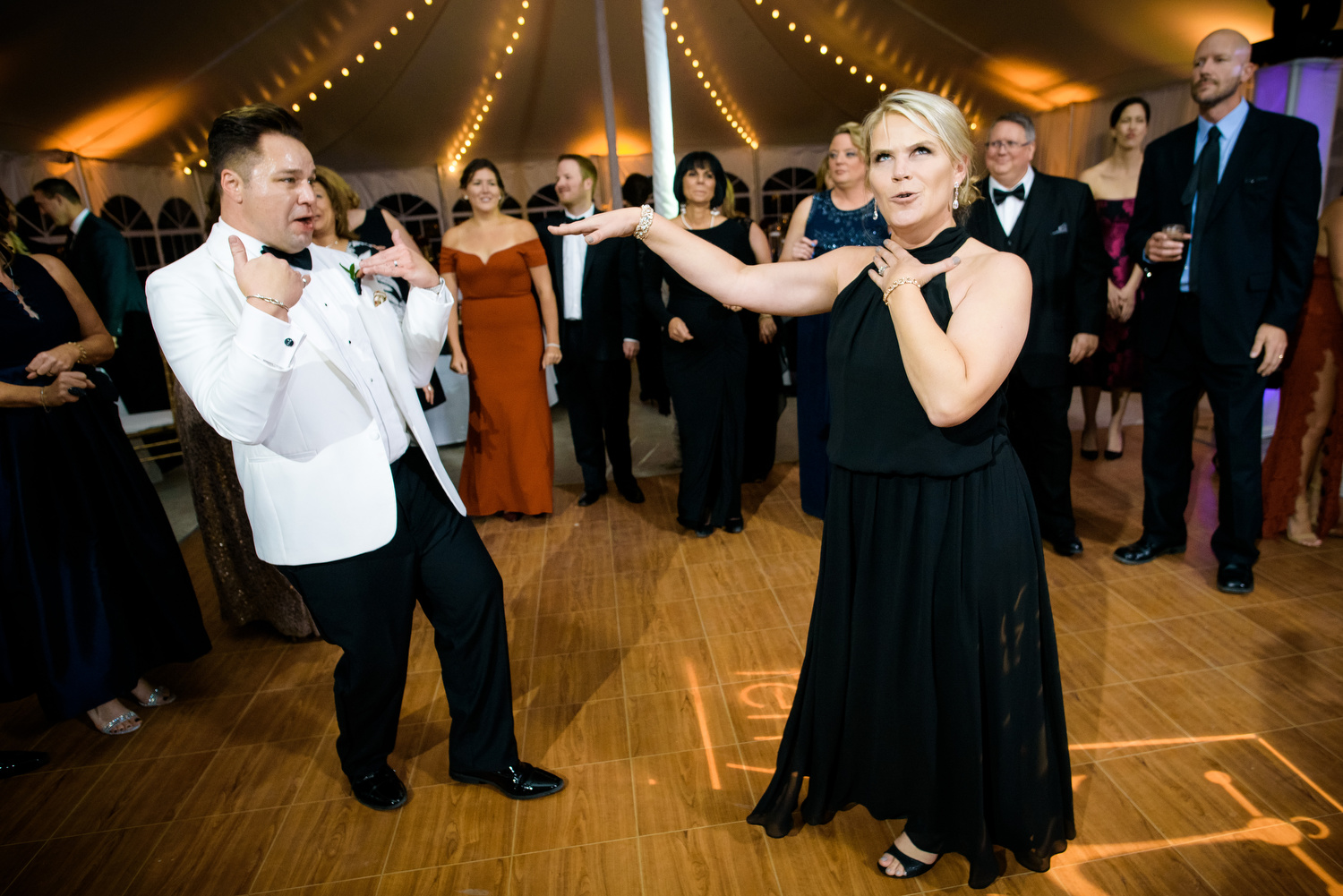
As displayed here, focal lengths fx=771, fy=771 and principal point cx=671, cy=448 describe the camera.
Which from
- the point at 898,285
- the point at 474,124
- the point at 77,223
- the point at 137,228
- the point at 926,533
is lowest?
the point at 926,533

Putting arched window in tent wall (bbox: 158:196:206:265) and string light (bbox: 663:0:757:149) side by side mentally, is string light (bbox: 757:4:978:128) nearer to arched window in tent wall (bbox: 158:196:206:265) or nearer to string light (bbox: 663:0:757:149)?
string light (bbox: 663:0:757:149)

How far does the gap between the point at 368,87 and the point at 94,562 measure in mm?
7564

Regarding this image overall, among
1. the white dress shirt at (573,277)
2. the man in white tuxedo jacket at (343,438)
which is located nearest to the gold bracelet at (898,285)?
the man in white tuxedo jacket at (343,438)

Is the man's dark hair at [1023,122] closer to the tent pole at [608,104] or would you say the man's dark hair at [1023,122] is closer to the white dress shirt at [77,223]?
the tent pole at [608,104]

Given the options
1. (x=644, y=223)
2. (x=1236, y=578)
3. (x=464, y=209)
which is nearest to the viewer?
(x=644, y=223)

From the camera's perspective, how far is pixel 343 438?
1636mm

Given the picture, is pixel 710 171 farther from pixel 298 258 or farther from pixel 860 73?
pixel 860 73

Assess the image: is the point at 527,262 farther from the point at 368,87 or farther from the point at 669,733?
the point at 368,87

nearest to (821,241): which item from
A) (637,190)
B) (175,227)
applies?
(637,190)

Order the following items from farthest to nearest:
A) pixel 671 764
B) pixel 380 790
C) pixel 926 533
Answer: pixel 671 764 < pixel 380 790 < pixel 926 533

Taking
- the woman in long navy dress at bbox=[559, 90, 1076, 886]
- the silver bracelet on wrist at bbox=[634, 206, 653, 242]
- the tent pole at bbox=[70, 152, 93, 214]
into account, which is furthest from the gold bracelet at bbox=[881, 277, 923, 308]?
the tent pole at bbox=[70, 152, 93, 214]

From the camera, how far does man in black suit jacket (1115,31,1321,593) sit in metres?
2.59

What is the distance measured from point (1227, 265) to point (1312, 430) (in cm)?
100

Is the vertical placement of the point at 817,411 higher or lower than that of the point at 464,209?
lower
